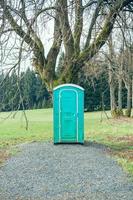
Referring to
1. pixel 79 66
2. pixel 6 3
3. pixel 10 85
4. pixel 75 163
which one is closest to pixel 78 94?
pixel 79 66

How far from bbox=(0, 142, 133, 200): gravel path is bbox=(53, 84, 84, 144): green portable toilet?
2.05 metres

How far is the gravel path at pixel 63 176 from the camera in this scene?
8266mm

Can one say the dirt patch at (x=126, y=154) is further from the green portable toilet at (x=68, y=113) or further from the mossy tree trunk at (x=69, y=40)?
the mossy tree trunk at (x=69, y=40)

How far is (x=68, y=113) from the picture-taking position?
17.3 meters

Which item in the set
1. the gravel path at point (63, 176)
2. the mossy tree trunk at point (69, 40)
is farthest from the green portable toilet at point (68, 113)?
the gravel path at point (63, 176)

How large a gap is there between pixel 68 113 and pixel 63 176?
711 centimetres

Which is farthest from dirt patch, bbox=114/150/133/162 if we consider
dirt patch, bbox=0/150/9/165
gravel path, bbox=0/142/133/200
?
dirt patch, bbox=0/150/9/165

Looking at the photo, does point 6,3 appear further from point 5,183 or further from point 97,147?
point 97,147

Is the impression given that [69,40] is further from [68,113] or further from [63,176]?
[63,176]

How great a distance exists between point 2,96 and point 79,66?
26.6 feet

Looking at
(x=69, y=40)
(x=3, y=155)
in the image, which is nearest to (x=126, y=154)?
(x=3, y=155)

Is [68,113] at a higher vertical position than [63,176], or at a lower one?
higher

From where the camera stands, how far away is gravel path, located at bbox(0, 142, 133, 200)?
827 cm

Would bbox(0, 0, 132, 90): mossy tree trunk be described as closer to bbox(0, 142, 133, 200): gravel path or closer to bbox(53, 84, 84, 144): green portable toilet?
bbox(53, 84, 84, 144): green portable toilet
